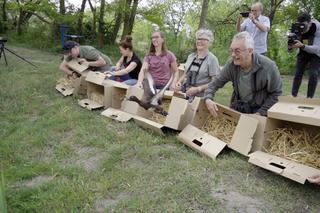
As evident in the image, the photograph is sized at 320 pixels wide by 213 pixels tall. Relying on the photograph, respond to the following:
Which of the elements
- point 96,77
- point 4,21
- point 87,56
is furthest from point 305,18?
point 4,21

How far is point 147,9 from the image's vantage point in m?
10.5

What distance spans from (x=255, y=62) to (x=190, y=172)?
3.51 feet

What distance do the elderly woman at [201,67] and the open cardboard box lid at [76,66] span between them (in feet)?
5.81

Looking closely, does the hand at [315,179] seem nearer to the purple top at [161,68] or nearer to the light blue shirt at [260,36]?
the purple top at [161,68]

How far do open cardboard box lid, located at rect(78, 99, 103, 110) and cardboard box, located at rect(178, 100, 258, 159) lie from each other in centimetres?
156

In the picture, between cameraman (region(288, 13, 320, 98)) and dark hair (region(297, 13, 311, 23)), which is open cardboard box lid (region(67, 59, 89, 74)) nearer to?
cameraman (region(288, 13, 320, 98))

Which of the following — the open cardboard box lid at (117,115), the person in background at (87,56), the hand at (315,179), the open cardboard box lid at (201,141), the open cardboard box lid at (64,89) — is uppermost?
the person in background at (87,56)

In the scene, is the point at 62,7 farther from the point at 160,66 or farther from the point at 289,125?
the point at 289,125

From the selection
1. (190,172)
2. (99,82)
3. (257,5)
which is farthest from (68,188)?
(257,5)

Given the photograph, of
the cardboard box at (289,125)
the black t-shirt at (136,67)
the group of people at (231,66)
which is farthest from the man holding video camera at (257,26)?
the cardboard box at (289,125)

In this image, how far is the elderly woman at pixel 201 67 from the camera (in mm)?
3783

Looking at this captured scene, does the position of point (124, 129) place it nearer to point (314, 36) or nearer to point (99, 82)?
point (99, 82)

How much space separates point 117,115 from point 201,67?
3.48ft

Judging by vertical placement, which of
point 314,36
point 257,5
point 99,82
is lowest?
point 99,82
